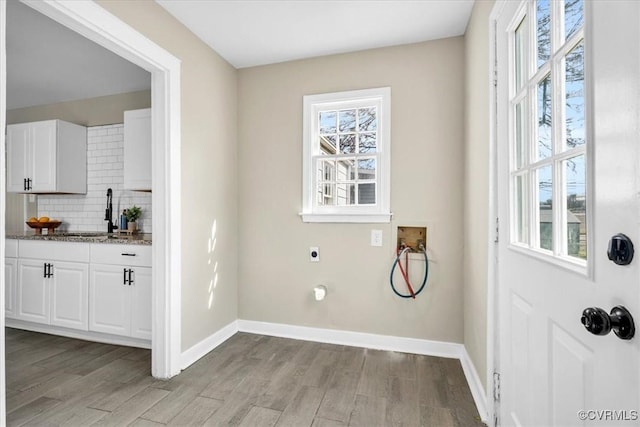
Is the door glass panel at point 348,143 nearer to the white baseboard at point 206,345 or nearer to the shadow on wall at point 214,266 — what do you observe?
the shadow on wall at point 214,266

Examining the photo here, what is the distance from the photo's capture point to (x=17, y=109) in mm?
4109

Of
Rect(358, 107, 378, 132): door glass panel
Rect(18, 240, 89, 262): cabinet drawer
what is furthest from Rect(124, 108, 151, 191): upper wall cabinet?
Rect(358, 107, 378, 132): door glass panel

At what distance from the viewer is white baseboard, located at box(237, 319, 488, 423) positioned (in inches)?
103

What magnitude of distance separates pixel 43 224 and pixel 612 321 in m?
4.80

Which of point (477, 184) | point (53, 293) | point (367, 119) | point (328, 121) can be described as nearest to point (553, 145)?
point (477, 184)

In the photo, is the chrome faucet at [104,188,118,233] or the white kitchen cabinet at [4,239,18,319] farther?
the chrome faucet at [104,188,118,233]

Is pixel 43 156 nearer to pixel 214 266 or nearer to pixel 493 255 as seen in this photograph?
pixel 214 266

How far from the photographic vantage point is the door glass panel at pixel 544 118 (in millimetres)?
1176

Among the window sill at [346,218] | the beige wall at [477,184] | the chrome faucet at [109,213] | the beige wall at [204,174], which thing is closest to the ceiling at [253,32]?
→ the beige wall at [204,174]

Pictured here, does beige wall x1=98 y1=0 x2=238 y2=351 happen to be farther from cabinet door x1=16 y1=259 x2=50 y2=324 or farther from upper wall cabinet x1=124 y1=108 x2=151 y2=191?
cabinet door x1=16 y1=259 x2=50 y2=324

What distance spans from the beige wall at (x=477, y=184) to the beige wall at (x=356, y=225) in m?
0.16

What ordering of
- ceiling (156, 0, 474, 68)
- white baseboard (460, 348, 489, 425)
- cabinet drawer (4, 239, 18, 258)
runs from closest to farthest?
white baseboard (460, 348, 489, 425)
ceiling (156, 0, 474, 68)
cabinet drawer (4, 239, 18, 258)

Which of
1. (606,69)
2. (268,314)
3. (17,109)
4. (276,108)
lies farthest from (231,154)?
(17,109)

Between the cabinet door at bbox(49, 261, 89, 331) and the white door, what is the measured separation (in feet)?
10.6
